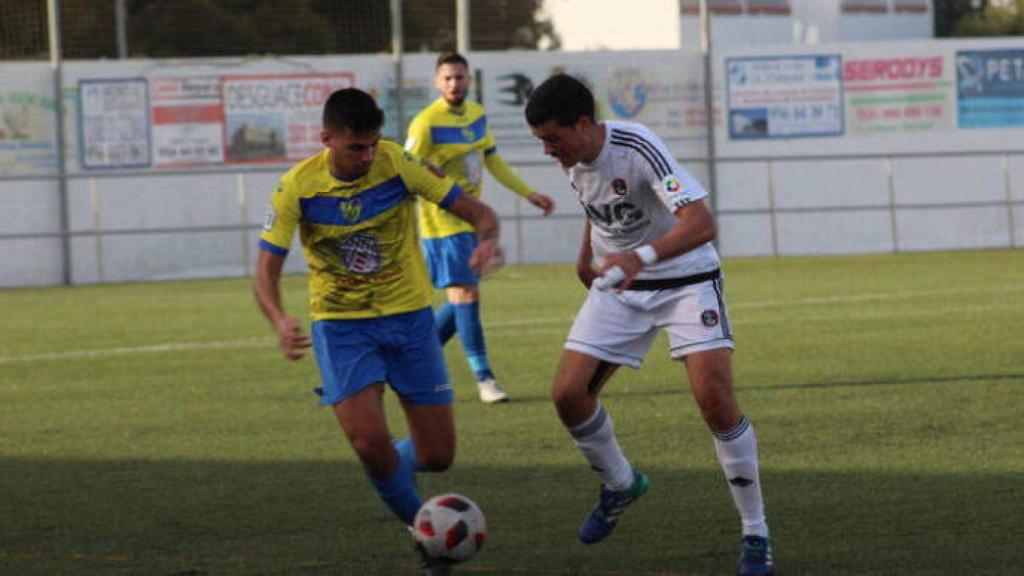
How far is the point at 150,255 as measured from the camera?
30734mm

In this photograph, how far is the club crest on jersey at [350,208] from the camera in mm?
7305

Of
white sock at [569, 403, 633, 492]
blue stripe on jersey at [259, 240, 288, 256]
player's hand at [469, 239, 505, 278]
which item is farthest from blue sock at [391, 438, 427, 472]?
player's hand at [469, 239, 505, 278]

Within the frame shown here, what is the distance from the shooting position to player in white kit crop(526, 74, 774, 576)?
688 cm

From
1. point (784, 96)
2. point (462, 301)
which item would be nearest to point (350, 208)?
point (462, 301)

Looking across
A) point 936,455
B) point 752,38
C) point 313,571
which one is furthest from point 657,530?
point 752,38

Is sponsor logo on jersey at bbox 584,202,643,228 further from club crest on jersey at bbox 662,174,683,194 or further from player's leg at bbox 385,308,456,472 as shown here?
player's leg at bbox 385,308,456,472

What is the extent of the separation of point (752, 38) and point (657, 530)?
43.1 m

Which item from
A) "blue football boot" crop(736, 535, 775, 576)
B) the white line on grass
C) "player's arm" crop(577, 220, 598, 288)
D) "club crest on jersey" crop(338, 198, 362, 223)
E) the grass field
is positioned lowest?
the white line on grass

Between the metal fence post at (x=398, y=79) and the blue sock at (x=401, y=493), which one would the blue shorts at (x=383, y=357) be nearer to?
the blue sock at (x=401, y=493)

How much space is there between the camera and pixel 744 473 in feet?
22.8

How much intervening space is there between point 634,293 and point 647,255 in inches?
30.1

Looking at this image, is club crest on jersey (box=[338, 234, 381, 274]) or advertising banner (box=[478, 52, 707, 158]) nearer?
club crest on jersey (box=[338, 234, 381, 274])

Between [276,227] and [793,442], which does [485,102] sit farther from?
[276,227]

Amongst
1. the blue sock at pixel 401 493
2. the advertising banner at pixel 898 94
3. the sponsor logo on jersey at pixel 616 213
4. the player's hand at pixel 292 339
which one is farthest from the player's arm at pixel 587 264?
the advertising banner at pixel 898 94
